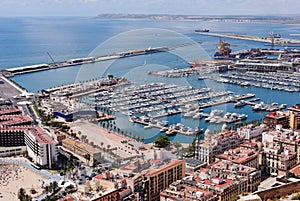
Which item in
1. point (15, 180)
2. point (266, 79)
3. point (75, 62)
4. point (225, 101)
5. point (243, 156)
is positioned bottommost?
point (15, 180)

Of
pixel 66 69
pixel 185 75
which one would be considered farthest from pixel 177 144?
pixel 66 69

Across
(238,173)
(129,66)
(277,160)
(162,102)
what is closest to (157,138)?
(277,160)

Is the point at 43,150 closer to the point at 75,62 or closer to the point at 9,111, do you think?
the point at 9,111

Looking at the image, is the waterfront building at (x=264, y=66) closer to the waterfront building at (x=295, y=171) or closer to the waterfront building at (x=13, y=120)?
the waterfront building at (x=13, y=120)

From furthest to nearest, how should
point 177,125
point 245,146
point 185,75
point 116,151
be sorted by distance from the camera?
Result: point 185,75
point 177,125
point 116,151
point 245,146

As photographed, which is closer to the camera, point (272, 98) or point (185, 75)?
point (272, 98)

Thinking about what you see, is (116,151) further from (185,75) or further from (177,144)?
(185,75)
